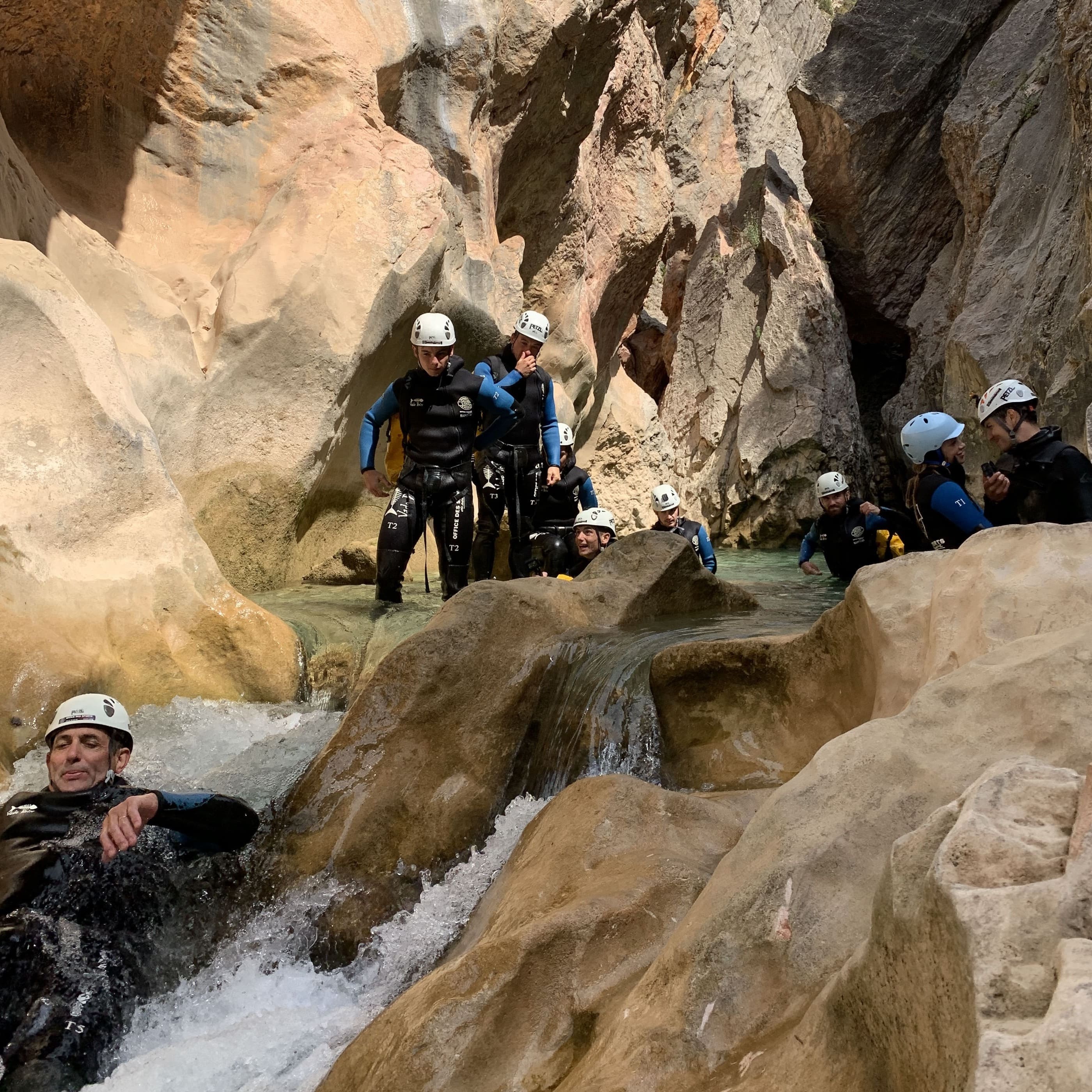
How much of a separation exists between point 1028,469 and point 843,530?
4.04m

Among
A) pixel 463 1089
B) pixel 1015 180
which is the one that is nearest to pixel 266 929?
pixel 463 1089

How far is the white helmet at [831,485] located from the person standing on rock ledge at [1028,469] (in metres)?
3.69

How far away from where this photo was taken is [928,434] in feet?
19.9

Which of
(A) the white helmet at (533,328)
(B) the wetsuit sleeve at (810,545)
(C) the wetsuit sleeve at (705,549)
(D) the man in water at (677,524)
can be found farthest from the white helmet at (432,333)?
(B) the wetsuit sleeve at (810,545)

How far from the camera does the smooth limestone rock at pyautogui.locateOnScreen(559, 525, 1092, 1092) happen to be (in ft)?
6.66

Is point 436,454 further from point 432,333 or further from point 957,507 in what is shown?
point 957,507

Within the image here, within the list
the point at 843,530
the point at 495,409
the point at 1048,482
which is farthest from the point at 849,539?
the point at 1048,482

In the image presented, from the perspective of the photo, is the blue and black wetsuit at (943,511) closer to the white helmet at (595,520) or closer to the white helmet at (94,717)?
the white helmet at (595,520)

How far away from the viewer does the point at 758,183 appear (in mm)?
21297

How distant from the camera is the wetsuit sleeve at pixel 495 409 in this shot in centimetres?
731

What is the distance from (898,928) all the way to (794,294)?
20.3 metres

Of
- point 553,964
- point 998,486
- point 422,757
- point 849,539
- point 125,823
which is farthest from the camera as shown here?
point 849,539

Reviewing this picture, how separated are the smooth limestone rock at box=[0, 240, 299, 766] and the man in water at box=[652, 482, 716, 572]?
4.15 m

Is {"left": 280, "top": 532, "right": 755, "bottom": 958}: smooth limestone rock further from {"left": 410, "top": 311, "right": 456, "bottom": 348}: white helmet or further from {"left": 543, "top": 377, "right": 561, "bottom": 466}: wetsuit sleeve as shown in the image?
{"left": 543, "top": 377, "right": 561, "bottom": 466}: wetsuit sleeve
